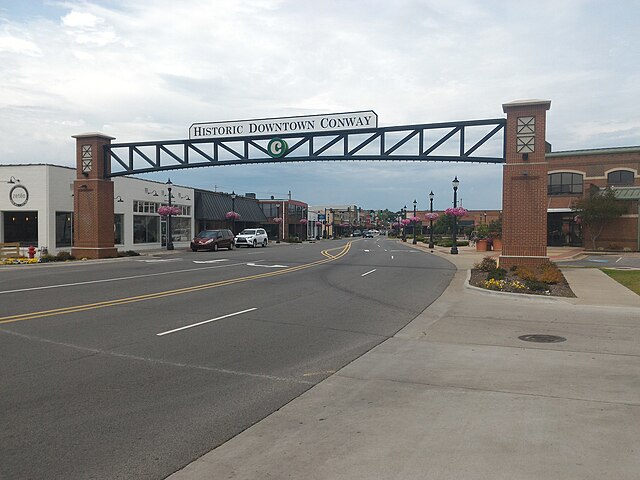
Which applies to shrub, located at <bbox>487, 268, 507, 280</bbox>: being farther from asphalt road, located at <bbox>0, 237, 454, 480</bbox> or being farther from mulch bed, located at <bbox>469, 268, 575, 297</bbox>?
asphalt road, located at <bbox>0, 237, 454, 480</bbox>

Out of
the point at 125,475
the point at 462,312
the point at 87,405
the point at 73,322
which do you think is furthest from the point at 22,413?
the point at 462,312

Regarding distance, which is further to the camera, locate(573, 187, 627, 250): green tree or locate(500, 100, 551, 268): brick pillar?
locate(573, 187, 627, 250): green tree

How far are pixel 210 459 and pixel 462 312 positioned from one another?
938 cm

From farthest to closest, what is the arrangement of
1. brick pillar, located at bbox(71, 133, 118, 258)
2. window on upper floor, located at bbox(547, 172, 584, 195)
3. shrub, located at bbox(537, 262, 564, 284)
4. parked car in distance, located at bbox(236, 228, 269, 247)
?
window on upper floor, located at bbox(547, 172, 584, 195) < parked car in distance, located at bbox(236, 228, 269, 247) < brick pillar, located at bbox(71, 133, 118, 258) < shrub, located at bbox(537, 262, 564, 284)

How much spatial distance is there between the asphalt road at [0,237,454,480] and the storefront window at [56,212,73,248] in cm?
1869

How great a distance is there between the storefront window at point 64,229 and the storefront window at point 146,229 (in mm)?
7345

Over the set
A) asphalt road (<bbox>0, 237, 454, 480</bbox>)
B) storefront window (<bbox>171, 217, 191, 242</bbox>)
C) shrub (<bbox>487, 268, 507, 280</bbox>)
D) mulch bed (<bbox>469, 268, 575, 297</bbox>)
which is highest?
storefront window (<bbox>171, 217, 191, 242</bbox>)

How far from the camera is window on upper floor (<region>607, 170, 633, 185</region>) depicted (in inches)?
1908

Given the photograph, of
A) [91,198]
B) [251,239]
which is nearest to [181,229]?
[251,239]

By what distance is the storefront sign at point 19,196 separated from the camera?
33.3m

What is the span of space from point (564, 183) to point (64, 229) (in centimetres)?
4196

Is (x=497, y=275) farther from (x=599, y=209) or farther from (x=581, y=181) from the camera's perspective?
(x=581, y=181)

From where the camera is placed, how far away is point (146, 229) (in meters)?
44.9

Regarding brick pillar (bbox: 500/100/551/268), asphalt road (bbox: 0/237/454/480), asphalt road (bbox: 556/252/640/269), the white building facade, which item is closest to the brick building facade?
asphalt road (bbox: 556/252/640/269)
